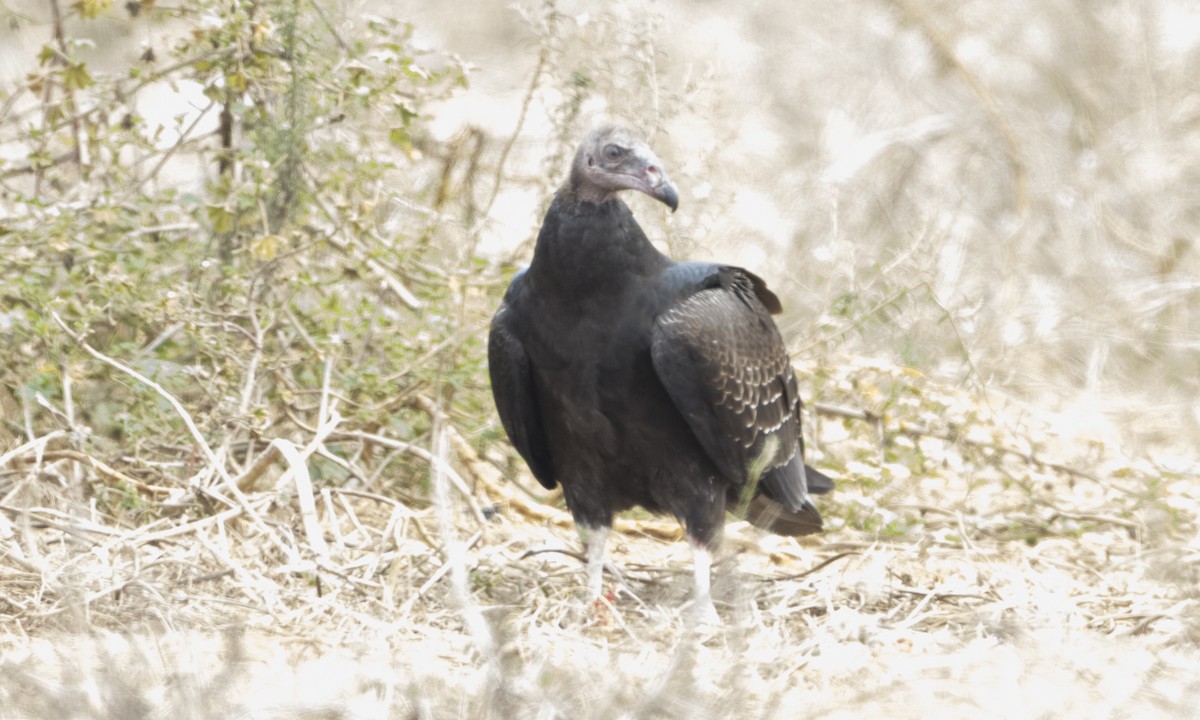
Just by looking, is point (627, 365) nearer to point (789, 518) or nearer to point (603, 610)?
point (603, 610)

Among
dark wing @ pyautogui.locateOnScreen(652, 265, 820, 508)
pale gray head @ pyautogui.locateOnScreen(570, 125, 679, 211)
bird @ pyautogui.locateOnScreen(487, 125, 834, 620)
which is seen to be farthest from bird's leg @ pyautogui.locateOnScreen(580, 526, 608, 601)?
pale gray head @ pyautogui.locateOnScreen(570, 125, 679, 211)

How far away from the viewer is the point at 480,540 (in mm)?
4625

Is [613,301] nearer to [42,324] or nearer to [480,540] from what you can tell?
[480,540]

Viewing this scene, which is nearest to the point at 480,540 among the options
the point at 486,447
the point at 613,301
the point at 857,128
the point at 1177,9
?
the point at 486,447

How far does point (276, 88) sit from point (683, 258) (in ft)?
5.37

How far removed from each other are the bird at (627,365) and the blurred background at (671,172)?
0.84m

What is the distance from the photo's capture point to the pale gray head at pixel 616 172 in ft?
13.3

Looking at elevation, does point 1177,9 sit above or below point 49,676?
above

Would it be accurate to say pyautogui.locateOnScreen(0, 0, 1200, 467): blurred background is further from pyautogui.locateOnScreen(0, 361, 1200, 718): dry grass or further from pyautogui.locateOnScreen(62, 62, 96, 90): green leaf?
pyautogui.locateOnScreen(0, 361, 1200, 718): dry grass

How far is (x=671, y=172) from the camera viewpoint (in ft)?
18.8

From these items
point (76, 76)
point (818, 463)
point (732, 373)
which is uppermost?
point (76, 76)

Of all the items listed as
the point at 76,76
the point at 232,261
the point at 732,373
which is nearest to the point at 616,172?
the point at 732,373

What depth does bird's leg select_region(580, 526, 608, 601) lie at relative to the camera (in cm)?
425

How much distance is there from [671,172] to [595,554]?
1.96 meters
